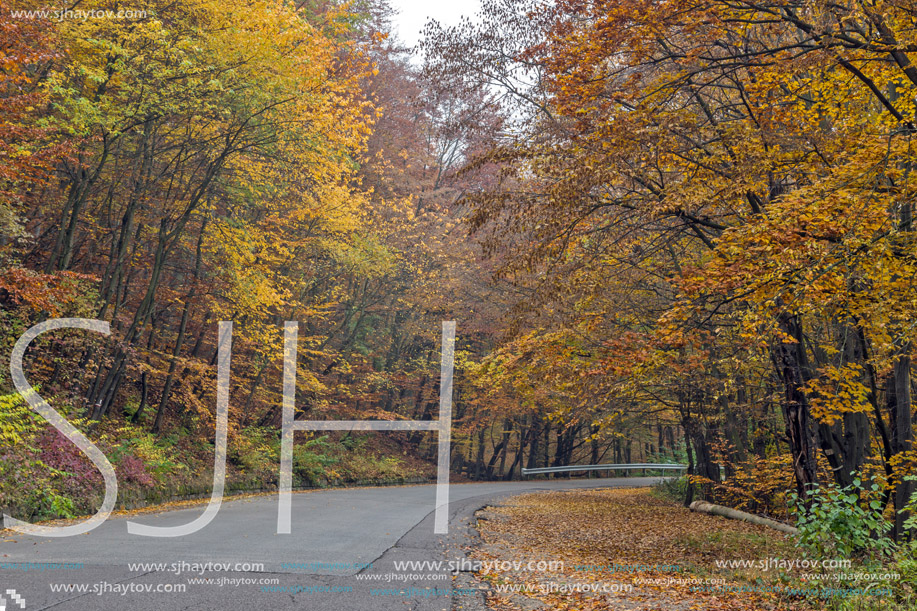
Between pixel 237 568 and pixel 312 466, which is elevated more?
pixel 237 568

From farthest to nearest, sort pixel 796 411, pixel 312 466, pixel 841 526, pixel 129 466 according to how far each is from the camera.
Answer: pixel 312 466 → pixel 129 466 → pixel 796 411 → pixel 841 526

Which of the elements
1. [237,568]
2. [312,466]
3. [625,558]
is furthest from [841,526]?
[312,466]

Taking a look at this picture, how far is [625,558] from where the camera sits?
9.44 meters

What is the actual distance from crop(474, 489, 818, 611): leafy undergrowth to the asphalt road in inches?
32.0

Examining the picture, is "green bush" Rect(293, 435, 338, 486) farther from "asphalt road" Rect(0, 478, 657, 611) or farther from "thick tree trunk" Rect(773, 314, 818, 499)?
"thick tree trunk" Rect(773, 314, 818, 499)

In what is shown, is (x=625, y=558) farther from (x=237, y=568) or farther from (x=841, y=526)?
(x=237, y=568)

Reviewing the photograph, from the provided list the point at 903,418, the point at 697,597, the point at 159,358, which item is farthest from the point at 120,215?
the point at 903,418

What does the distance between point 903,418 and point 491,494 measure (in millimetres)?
13706

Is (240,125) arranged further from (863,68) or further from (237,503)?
(863,68)

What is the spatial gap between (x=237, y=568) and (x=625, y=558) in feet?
18.3

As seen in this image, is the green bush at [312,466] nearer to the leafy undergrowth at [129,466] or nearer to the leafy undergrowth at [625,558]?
the leafy undergrowth at [129,466]

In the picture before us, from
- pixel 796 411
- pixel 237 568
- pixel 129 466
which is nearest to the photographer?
pixel 237 568

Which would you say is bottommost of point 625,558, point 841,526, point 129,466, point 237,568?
point 625,558

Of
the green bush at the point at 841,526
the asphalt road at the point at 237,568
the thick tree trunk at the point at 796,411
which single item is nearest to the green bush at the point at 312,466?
the asphalt road at the point at 237,568
